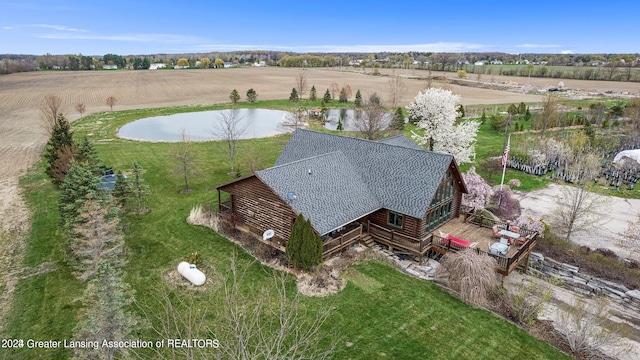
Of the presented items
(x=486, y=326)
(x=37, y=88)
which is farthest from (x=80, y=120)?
(x=486, y=326)

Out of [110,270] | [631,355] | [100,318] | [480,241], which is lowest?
[631,355]

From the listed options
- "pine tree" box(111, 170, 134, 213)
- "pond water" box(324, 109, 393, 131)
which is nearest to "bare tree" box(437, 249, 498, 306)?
"pine tree" box(111, 170, 134, 213)

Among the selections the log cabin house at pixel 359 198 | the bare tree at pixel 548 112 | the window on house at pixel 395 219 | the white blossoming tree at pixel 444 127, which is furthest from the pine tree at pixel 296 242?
the bare tree at pixel 548 112

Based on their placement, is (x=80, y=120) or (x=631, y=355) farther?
(x=80, y=120)

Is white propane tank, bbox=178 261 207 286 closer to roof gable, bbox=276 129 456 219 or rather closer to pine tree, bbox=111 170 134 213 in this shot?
roof gable, bbox=276 129 456 219

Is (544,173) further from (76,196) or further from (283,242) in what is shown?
(76,196)

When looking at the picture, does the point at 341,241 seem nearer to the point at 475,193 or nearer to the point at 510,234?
the point at 510,234
